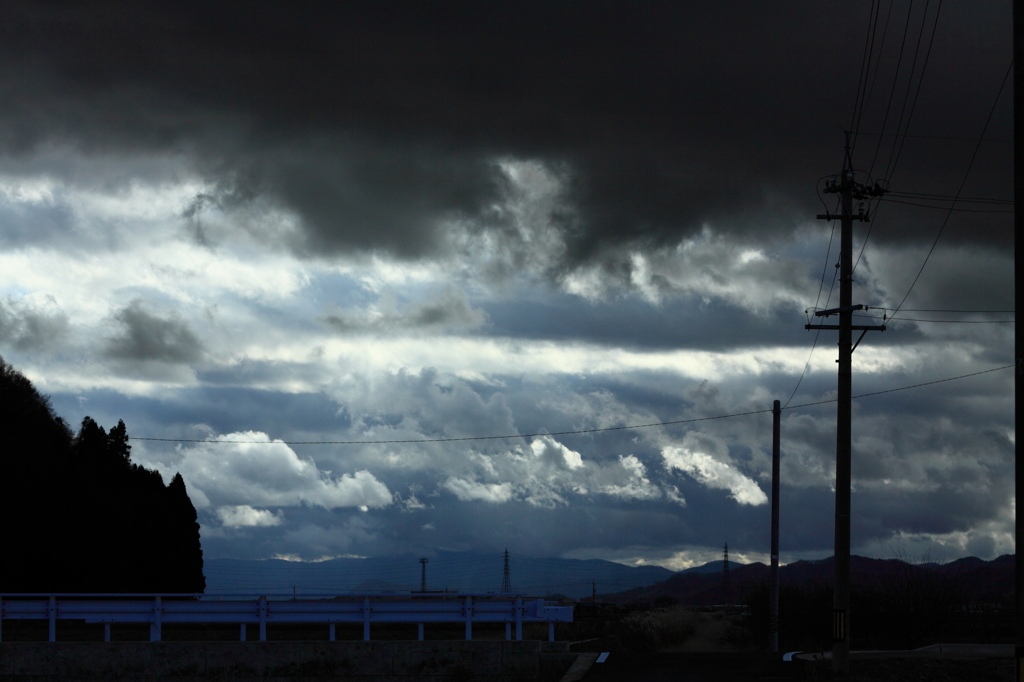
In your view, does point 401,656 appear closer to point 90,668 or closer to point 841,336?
point 90,668

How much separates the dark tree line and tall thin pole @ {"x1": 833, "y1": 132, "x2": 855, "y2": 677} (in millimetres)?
47456

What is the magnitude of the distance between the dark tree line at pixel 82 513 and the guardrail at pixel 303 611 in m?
38.3

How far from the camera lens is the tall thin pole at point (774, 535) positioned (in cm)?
3512

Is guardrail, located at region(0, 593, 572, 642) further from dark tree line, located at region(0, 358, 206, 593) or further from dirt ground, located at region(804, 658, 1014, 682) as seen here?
dark tree line, located at region(0, 358, 206, 593)

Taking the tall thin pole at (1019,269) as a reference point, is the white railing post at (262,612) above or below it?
below

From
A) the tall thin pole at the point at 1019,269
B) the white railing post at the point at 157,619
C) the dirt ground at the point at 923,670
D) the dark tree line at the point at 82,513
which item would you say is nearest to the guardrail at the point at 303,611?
the white railing post at the point at 157,619

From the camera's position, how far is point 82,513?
200 ft

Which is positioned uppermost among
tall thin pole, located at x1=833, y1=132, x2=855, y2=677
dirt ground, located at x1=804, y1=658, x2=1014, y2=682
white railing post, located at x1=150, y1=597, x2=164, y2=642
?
tall thin pole, located at x1=833, y1=132, x2=855, y2=677

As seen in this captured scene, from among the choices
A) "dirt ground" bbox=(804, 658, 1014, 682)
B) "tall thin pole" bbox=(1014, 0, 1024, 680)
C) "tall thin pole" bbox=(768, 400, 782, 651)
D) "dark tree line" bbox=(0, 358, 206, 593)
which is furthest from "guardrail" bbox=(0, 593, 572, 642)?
"dark tree line" bbox=(0, 358, 206, 593)

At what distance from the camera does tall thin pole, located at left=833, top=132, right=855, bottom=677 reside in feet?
73.6

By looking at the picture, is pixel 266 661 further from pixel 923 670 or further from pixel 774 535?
pixel 774 535

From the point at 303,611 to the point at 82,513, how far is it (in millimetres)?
44654

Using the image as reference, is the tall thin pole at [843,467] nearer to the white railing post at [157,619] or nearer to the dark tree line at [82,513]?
the white railing post at [157,619]

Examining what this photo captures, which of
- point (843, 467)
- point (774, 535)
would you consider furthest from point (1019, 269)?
point (774, 535)
